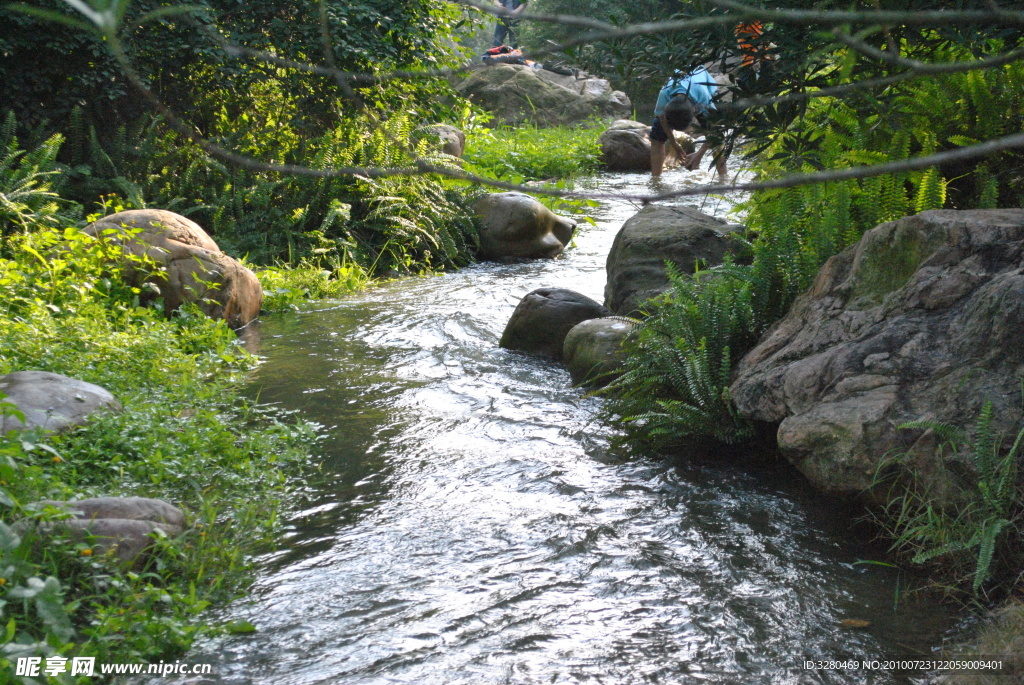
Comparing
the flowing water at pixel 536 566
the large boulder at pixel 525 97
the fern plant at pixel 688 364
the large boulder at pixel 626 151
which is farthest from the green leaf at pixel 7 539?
the large boulder at pixel 525 97

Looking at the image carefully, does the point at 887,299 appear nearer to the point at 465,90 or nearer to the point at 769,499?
the point at 769,499

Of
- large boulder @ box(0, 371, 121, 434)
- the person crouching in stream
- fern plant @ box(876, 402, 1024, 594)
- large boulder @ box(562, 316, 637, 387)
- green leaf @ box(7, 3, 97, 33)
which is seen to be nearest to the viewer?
green leaf @ box(7, 3, 97, 33)

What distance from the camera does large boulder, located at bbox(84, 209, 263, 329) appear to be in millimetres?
7633

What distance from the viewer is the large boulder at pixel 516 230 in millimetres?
11648

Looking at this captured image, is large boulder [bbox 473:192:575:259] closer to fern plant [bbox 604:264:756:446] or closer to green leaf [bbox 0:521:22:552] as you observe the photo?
fern plant [bbox 604:264:756:446]

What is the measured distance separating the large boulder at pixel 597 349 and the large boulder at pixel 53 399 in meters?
3.21

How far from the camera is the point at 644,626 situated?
3527mm

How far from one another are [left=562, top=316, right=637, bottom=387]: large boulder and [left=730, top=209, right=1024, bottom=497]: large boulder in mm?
1549

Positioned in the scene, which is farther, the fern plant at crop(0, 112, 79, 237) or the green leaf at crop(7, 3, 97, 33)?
the fern plant at crop(0, 112, 79, 237)

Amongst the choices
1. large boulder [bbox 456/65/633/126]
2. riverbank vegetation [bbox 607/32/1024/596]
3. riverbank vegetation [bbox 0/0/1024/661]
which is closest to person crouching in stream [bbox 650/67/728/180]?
riverbank vegetation [bbox 0/0/1024/661]

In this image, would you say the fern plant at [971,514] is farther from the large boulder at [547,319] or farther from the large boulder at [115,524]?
the large boulder at [547,319]

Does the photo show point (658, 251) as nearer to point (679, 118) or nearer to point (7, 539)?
point (679, 118)

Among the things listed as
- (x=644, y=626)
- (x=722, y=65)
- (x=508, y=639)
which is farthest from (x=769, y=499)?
(x=722, y=65)

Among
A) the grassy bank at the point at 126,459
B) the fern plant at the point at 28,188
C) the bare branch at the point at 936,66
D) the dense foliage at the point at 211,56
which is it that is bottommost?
the grassy bank at the point at 126,459
